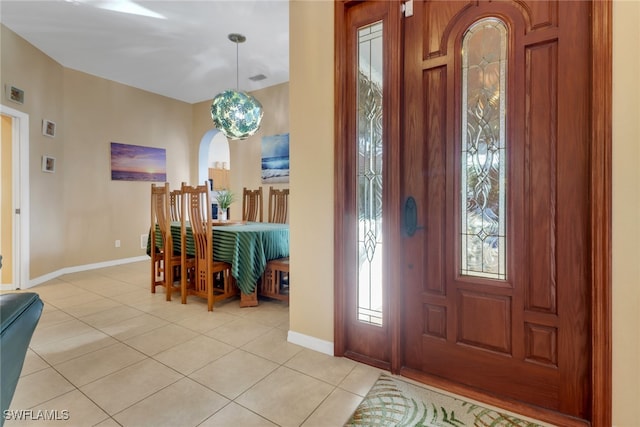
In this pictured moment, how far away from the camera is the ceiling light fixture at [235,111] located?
3.55 m

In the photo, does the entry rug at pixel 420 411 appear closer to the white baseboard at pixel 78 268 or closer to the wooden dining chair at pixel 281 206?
the wooden dining chair at pixel 281 206

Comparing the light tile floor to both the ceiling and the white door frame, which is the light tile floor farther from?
the ceiling

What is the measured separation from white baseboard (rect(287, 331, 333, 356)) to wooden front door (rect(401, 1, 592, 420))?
1.76 feet

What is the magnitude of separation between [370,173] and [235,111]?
7.27 ft

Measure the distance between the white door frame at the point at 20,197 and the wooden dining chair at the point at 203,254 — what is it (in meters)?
2.28

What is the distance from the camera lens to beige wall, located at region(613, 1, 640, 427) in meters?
1.31

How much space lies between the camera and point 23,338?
880 mm

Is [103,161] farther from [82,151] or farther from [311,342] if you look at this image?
[311,342]

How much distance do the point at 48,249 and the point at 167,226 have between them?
2.26m

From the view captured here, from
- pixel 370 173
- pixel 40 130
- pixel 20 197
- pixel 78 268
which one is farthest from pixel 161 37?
pixel 78 268

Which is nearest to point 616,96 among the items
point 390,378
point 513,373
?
point 513,373

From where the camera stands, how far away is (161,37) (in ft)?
11.8

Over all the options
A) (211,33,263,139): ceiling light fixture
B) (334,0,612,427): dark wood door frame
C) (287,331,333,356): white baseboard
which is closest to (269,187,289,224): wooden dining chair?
(211,33,263,139): ceiling light fixture

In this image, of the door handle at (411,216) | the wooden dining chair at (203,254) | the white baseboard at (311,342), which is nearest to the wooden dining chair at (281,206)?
the wooden dining chair at (203,254)
